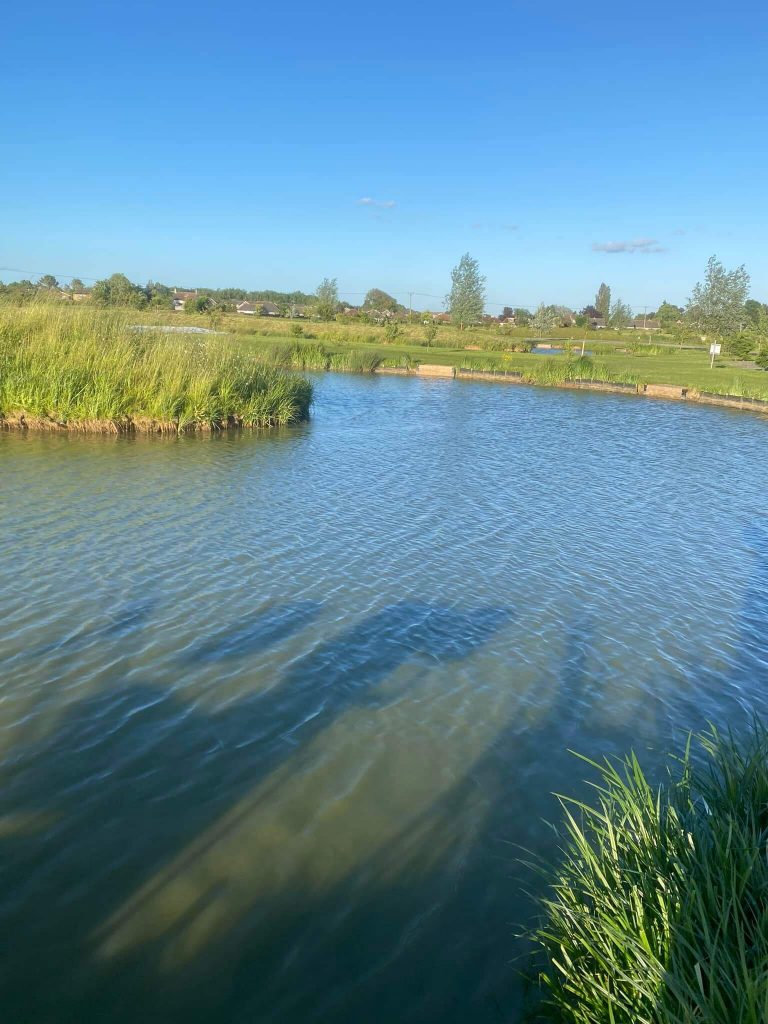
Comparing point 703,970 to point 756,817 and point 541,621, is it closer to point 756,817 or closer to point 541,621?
point 756,817


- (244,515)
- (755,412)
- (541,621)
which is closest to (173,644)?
(541,621)

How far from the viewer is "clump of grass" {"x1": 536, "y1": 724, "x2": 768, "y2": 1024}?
270 cm

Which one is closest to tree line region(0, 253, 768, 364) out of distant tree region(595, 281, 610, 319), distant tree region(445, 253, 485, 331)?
distant tree region(445, 253, 485, 331)

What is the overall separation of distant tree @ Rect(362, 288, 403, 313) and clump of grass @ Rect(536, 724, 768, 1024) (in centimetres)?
12255

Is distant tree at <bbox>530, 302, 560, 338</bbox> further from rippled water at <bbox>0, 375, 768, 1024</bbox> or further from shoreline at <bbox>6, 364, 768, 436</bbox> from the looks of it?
rippled water at <bbox>0, 375, 768, 1024</bbox>

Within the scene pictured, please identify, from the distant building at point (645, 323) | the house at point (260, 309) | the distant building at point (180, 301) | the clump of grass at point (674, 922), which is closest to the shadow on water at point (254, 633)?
the clump of grass at point (674, 922)

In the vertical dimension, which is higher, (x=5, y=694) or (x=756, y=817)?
(x=756, y=817)

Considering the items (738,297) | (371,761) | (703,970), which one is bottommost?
(371,761)

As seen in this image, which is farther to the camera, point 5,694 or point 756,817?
point 5,694

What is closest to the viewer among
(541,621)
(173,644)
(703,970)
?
(703,970)

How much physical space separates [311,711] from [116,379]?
13.4 m

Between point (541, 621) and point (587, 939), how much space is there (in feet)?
17.1

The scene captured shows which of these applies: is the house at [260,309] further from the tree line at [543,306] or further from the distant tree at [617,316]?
the distant tree at [617,316]

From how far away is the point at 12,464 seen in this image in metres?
13.6
